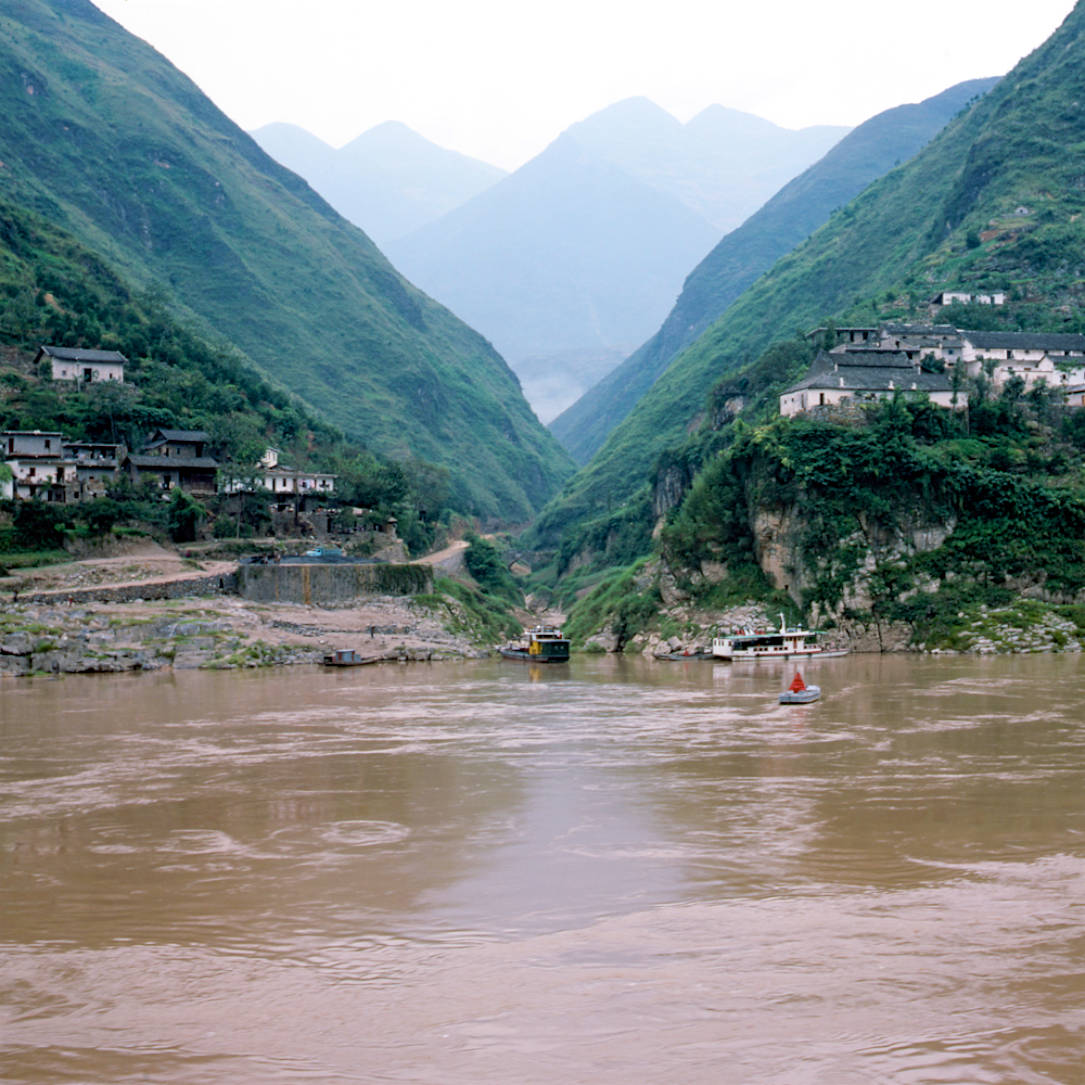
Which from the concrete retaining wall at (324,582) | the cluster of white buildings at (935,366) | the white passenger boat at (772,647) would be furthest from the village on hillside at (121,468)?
the cluster of white buildings at (935,366)

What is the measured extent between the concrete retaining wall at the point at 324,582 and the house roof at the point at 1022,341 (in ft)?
139

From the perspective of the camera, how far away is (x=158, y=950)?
46.6ft

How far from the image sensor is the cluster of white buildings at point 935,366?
71.3m

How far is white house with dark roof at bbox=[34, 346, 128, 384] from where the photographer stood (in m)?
76.2

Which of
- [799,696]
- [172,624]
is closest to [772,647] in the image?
[799,696]

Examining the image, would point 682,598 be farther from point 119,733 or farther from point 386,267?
point 386,267

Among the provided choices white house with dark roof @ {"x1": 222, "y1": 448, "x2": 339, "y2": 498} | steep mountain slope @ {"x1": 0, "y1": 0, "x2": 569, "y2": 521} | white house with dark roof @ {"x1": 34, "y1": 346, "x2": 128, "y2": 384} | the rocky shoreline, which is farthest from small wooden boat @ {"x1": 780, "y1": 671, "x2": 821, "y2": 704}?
steep mountain slope @ {"x1": 0, "y1": 0, "x2": 569, "y2": 521}

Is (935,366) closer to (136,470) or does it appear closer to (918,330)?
(918,330)

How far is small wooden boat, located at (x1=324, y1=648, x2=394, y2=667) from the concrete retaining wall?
5628 millimetres

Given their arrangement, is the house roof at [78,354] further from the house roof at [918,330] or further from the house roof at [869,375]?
the house roof at [918,330]

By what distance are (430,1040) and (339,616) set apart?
48373mm

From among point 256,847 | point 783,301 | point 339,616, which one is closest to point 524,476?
point 783,301

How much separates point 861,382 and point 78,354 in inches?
2126

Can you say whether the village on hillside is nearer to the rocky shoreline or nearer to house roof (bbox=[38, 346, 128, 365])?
house roof (bbox=[38, 346, 128, 365])
